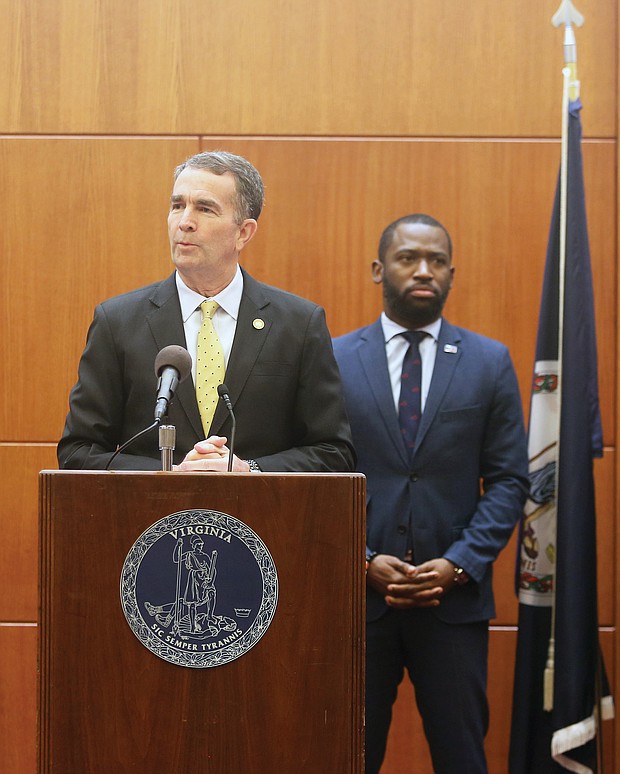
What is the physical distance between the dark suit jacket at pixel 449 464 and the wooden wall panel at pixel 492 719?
0.80m

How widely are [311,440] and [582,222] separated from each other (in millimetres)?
1288

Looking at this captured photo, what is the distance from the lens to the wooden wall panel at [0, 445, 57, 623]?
3.54m

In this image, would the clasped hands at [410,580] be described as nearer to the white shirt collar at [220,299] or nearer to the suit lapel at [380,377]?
the suit lapel at [380,377]

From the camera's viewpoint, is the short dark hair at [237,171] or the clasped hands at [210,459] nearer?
the clasped hands at [210,459]

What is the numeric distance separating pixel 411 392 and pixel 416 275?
344mm

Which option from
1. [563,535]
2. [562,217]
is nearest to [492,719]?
[563,535]

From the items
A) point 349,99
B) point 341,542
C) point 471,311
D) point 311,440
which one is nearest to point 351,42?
point 349,99

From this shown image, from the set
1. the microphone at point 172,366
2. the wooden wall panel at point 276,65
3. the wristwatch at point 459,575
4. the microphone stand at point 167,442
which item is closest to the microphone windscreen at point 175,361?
the microphone at point 172,366

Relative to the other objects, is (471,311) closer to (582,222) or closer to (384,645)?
(582,222)

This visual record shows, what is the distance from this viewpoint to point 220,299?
236 centimetres

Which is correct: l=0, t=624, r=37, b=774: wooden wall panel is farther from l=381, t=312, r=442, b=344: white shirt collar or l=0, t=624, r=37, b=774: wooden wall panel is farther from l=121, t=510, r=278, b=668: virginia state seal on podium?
l=121, t=510, r=278, b=668: virginia state seal on podium

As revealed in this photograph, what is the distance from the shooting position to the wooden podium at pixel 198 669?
172 cm

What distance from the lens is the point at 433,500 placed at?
279cm

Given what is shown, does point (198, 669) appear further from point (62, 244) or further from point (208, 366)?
point (62, 244)
